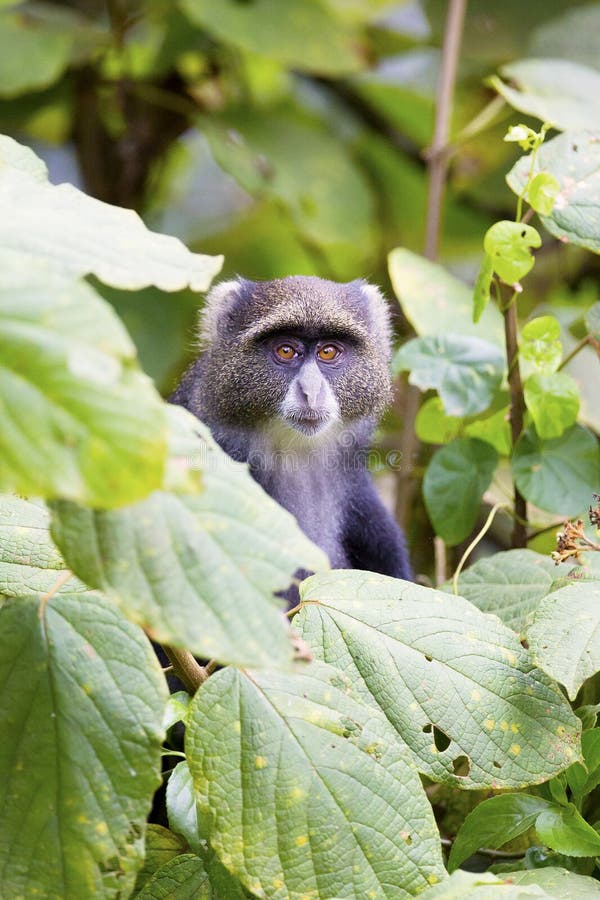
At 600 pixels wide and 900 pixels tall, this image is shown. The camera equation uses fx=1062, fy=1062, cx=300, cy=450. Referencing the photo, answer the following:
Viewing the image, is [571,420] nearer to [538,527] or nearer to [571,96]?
[538,527]

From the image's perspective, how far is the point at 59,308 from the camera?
3.53 ft

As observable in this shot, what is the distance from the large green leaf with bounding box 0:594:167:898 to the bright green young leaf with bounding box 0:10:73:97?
371 centimetres

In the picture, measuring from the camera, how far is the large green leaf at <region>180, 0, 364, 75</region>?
4629mm

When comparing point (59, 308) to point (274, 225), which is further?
point (274, 225)

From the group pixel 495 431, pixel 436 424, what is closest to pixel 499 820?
pixel 495 431

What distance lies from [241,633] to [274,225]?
5071 millimetres

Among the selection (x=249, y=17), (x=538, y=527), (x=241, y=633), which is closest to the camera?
(x=241, y=633)

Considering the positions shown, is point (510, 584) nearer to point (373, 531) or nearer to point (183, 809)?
point (183, 809)

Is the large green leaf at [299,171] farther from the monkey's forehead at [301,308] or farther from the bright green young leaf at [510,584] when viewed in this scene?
the bright green young leaf at [510,584]

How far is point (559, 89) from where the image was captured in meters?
3.93

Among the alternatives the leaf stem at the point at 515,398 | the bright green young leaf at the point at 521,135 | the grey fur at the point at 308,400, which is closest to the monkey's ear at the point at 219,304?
the grey fur at the point at 308,400

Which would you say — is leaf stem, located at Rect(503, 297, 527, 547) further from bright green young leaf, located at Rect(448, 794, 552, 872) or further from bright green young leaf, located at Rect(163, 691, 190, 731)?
bright green young leaf, located at Rect(163, 691, 190, 731)

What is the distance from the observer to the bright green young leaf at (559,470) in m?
2.56

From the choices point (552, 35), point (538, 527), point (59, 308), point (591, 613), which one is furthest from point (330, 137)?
point (59, 308)
